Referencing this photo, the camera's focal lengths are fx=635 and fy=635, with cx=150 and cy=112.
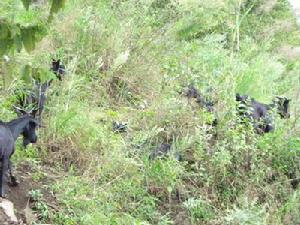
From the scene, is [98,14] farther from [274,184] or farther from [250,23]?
[250,23]

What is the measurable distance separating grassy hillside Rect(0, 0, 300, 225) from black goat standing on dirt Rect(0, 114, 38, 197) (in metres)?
0.37

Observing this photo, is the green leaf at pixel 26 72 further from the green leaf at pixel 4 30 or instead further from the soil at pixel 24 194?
the soil at pixel 24 194

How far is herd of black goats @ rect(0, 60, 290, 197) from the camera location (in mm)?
4989

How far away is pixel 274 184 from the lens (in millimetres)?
6578

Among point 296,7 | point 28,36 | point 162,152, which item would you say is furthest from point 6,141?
point 296,7

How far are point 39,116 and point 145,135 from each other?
1.07m

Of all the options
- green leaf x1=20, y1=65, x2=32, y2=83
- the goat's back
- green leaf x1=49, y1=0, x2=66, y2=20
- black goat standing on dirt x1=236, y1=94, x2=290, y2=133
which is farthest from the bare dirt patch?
green leaf x1=49, y1=0, x2=66, y2=20

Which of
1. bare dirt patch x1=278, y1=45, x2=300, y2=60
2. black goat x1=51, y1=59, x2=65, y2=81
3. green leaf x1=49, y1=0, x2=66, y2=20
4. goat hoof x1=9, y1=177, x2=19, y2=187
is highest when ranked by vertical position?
green leaf x1=49, y1=0, x2=66, y2=20

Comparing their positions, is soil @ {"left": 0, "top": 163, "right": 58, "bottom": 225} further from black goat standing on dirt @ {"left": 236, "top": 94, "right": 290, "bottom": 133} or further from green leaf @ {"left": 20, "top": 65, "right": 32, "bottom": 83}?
black goat standing on dirt @ {"left": 236, "top": 94, "right": 290, "bottom": 133}

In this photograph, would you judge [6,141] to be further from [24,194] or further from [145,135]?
[145,135]

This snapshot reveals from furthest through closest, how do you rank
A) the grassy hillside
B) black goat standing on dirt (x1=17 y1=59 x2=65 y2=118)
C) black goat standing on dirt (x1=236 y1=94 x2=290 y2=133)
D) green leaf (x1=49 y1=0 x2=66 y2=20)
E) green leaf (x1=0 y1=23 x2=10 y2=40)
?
black goat standing on dirt (x1=236 y1=94 x2=290 y2=133) → black goat standing on dirt (x1=17 y1=59 x2=65 y2=118) → the grassy hillside → green leaf (x1=0 y1=23 x2=10 y2=40) → green leaf (x1=49 y1=0 x2=66 y2=20)

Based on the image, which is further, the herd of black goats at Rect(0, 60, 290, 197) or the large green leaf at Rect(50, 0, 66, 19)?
the herd of black goats at Rect(0, 60, 290, 197)

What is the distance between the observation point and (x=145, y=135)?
643cm

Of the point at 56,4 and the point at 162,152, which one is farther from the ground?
the point at 56,4
